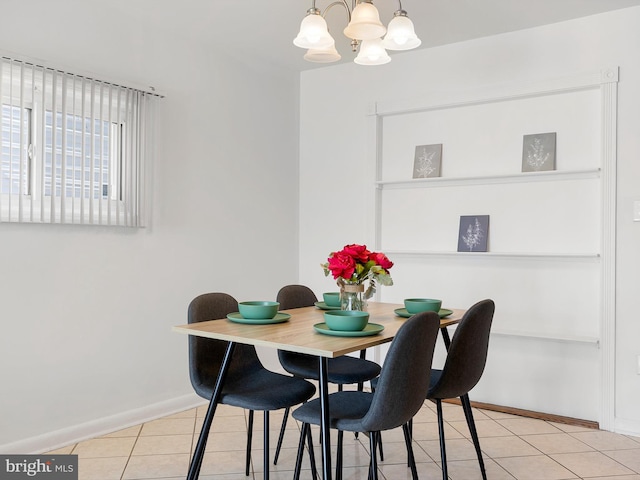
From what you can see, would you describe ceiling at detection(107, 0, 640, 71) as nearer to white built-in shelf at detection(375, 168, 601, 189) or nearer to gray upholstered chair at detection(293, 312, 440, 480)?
white built-in shelf at detection(375, 168, 601, 189)

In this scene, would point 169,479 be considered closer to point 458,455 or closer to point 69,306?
point 69,306

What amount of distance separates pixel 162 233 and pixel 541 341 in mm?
2393

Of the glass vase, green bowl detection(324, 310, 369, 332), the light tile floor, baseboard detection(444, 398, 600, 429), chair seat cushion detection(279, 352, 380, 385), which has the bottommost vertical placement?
the light tile floor

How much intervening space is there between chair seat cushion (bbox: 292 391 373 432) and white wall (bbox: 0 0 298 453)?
1.49m

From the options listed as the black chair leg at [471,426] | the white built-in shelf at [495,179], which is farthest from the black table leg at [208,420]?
the white built-in shelf at [495,179]

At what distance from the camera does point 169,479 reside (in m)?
2.48

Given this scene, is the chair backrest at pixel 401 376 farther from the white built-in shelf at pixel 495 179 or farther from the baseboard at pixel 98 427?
the white built-in shelf at pixel 495 179

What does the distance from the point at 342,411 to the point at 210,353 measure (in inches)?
26.0

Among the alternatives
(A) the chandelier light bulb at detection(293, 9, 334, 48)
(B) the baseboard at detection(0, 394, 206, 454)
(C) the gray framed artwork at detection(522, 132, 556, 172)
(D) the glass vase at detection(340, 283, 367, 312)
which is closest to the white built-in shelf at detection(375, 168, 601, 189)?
(C) the gray framed artwork at detection(522, 132, 556, 172)

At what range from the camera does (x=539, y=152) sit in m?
3.46

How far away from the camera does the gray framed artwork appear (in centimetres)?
343

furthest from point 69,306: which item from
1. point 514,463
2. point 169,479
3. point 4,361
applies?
point 514,463

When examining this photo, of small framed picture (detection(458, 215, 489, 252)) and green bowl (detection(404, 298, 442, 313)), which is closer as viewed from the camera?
green bowl (detection(404, 298, 442, 313))

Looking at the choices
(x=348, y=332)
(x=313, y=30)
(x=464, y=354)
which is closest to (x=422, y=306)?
(x=464, y=354)
